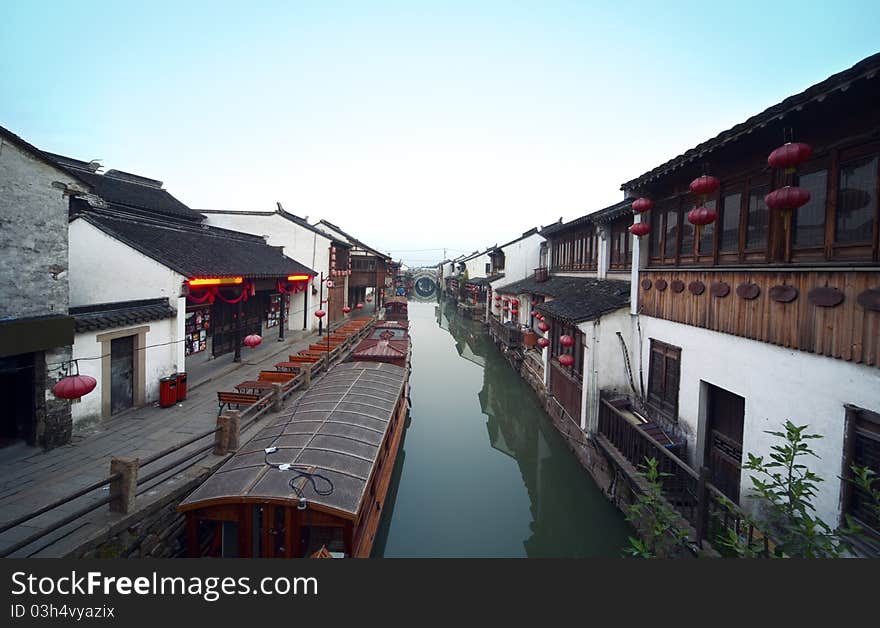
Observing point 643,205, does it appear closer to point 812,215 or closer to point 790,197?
point 812,215

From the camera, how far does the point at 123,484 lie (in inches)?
248

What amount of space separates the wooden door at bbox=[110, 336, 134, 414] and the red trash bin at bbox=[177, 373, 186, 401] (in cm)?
100

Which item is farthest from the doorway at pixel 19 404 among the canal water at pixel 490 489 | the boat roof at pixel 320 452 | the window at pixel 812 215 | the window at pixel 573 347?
the window at pixel 812 215

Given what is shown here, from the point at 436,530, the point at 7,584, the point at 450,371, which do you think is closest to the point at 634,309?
the point at 436,530

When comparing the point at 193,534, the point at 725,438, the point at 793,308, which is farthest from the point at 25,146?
the point at 725,438

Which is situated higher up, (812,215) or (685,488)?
(812,215)

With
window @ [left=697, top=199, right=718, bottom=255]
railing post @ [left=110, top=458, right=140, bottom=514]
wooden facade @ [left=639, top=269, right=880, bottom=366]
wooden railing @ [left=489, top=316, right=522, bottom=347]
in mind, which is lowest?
railing post @ [left=110, top=458, right=140, bottom=514]

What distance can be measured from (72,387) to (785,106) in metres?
10.8

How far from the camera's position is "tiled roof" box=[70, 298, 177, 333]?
30.0 ft

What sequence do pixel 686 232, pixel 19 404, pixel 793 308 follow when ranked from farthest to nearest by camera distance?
1. pixel 686 232
2. pixel 19 404
3. pixel 793 308

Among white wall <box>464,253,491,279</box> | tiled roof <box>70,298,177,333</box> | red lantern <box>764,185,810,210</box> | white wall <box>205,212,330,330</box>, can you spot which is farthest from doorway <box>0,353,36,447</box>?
white wall <box>464,253,491,279</box>

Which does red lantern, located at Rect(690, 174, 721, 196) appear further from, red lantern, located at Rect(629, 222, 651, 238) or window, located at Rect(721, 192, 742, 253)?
red lantern, located at Rect(629, 222, 651, 238)

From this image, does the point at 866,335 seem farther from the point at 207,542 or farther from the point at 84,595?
the point at 207,542

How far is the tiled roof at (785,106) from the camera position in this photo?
429 cm
